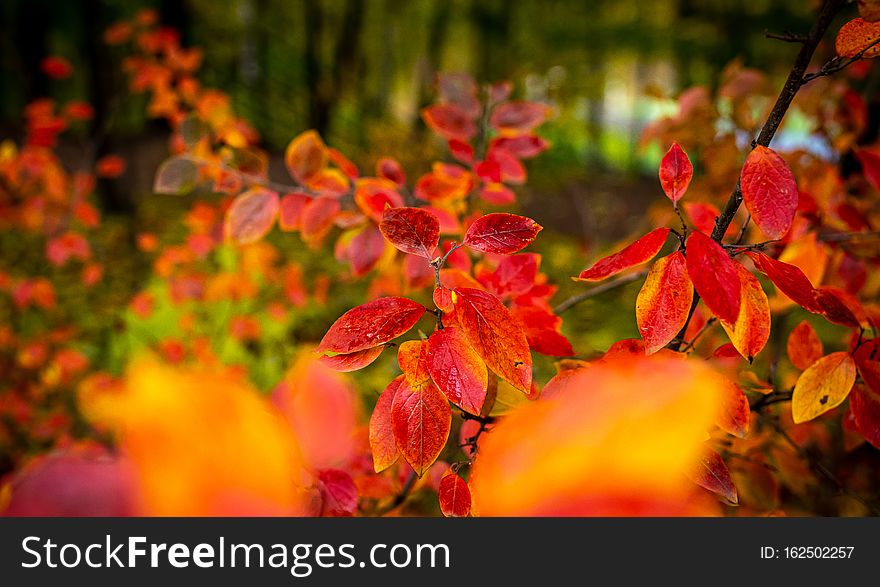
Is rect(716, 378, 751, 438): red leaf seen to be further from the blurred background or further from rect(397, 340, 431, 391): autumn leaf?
the blurred background

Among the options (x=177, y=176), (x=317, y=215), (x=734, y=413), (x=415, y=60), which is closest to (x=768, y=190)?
(x=734, y=413)

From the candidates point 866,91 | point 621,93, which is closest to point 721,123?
point 866,91

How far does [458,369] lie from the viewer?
1.38 ft

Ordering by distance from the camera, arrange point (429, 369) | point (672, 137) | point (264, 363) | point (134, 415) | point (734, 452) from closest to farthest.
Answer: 1. point (134, 415)
2. point (429, 369)
3. point (734, 452)
4. point (672, 137)
5. point (264, 363)

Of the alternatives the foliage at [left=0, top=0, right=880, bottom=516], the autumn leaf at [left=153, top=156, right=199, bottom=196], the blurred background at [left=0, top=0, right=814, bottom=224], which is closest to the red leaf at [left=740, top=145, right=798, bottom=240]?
the foliage at [left=0, top=0, right=880, bottom=516]

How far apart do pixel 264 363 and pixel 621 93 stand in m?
8.90

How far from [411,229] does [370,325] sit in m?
0.09

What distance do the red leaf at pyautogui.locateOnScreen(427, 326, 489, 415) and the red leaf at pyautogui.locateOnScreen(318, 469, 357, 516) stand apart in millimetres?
143

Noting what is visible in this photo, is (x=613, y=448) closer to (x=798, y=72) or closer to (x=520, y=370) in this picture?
(x=520, y=370)

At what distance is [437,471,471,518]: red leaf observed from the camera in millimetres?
447

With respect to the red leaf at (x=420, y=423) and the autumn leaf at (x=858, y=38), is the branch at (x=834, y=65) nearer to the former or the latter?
the autumn leaf at (x=858, y=38)
